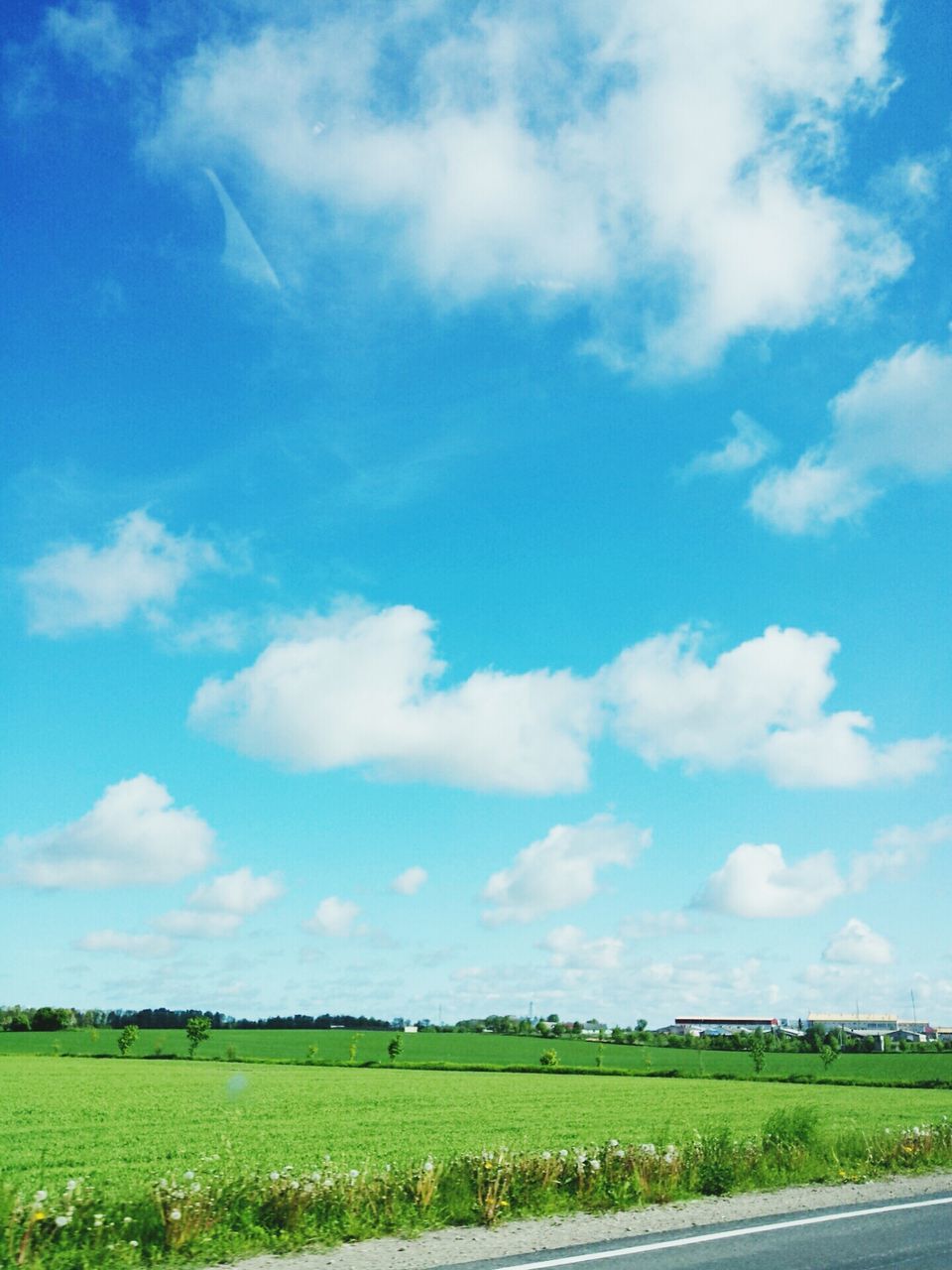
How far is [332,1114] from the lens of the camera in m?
41.3

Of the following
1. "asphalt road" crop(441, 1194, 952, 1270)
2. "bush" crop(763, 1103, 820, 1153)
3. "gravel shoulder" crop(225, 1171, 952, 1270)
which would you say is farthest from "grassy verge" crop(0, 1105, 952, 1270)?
"asphalt road" crop(441, 1194, 952, 1270)

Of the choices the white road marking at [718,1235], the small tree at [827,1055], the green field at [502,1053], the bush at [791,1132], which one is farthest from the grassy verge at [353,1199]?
the small tree at [827,1055]

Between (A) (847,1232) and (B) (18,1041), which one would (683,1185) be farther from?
(B) (18,1041)

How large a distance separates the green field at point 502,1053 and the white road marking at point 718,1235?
226ft

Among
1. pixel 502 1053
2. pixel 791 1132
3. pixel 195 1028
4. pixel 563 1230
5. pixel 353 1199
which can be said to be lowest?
pixel 502 1053

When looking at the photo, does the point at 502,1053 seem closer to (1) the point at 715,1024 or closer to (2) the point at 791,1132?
(1) the point at 715,1024

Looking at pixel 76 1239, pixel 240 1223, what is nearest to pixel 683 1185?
pixel 240 1223

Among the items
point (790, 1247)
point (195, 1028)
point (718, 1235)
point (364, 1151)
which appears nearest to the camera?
point (790, 1247)

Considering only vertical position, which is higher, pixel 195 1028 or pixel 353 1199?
pixel 353 1199

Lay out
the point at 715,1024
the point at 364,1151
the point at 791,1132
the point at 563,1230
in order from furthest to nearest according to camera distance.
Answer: the point at 715,1024
the point at 364,1151
the point at 791,1132
the point at 563,1230

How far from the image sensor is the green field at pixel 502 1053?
8556 cm

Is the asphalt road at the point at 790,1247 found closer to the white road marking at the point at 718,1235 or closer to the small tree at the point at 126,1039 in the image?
the white road marking at the point at 718,1235

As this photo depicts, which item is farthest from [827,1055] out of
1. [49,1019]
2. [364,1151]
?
[49,1019]

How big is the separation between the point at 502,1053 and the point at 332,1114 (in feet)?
246
